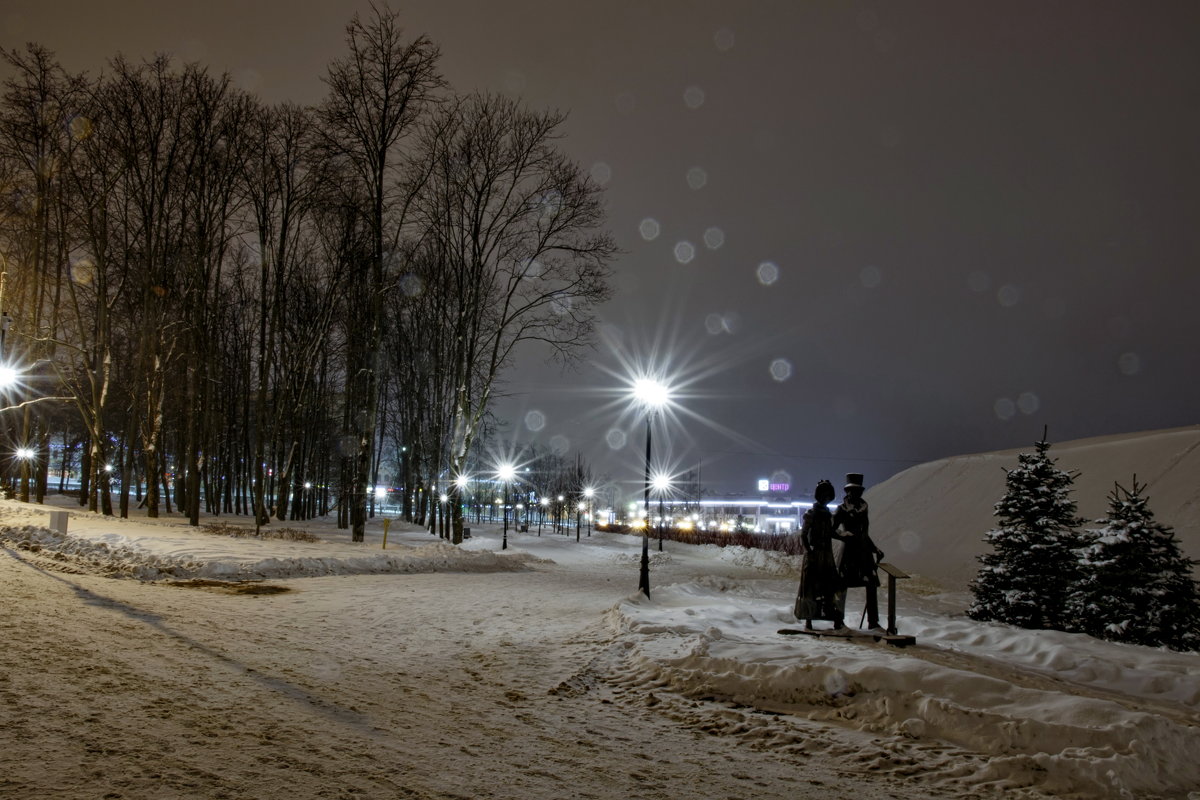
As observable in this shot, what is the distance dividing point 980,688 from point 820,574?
3.59 metres

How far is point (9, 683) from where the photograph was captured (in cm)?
608

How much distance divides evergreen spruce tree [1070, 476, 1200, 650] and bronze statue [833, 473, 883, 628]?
5.68 metres

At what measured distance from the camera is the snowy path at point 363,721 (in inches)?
185

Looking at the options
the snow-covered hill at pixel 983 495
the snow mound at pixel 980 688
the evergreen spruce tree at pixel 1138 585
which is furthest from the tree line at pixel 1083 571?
the snow-covered hill at pixel 983 495

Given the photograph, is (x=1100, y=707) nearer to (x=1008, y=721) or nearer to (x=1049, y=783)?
(x=1008, y=721)

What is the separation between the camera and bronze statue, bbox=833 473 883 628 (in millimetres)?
10516

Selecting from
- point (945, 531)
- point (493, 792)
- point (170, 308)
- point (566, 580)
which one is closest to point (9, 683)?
point (493, 792)

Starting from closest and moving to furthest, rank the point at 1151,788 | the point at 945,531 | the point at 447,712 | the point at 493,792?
the point at 493,792, the point at 1151,788, the point at 447,712, the point at 945,531

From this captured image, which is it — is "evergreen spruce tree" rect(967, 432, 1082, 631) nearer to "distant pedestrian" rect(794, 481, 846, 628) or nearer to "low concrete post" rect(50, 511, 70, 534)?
"distant pedestrian" rect(794, 481, 846, 628)

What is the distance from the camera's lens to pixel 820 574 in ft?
34.5

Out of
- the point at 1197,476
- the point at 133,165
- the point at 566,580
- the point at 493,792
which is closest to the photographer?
the point at 493,792

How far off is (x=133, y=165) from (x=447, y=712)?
26995 millimetres

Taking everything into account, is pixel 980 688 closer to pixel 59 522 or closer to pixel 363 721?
pixel 363 721

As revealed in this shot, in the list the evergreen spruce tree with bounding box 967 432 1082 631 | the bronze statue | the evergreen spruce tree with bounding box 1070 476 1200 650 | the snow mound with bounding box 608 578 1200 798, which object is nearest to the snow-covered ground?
the snow mound with bounding box 608 578 1200 798
